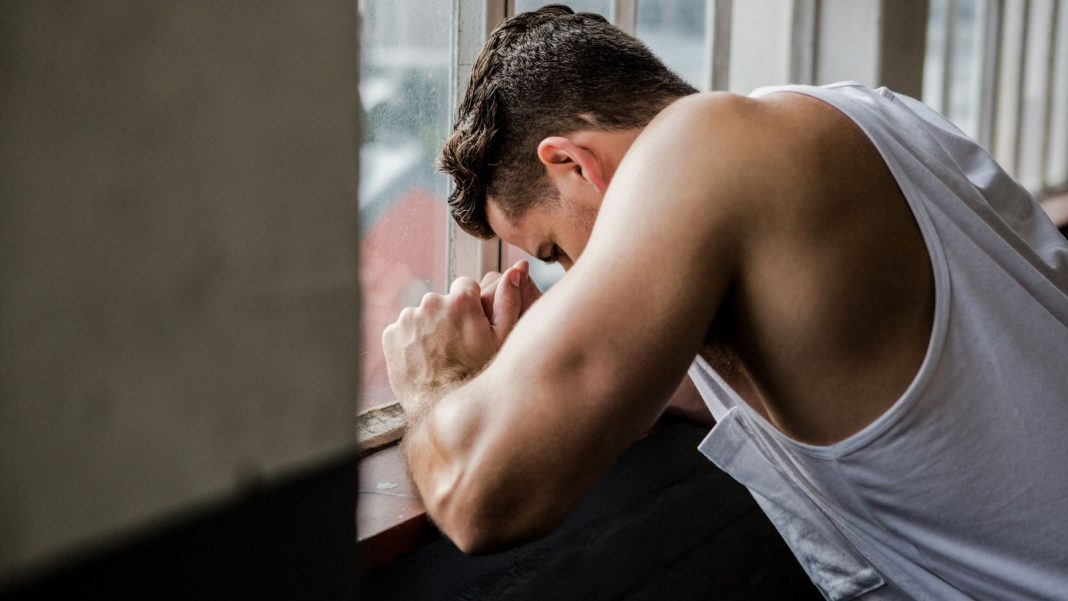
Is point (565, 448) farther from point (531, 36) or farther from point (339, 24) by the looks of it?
point (531, 36)

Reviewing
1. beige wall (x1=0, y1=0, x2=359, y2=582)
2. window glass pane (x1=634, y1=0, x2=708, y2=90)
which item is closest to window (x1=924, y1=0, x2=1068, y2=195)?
window glass pane (x1=634, y1=0, x2=708, y2=90)

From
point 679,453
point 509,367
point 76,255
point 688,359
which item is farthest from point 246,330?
point 679,453

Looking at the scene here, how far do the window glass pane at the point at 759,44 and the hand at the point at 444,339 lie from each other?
1.41 meters

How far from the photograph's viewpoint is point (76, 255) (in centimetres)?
55

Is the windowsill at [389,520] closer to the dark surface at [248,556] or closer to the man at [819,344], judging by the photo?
the man at [819,344]

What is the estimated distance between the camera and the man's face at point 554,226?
57.2 inches

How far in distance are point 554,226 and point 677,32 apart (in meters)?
1.09

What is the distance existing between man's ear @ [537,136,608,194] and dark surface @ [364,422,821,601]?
22.1 inches

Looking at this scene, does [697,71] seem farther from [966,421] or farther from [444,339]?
[966,421]

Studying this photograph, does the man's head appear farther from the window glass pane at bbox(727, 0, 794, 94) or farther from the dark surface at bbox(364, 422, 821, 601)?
the window glass pane at bbox(727, 0, 794, 94)

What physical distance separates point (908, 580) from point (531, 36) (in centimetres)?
92

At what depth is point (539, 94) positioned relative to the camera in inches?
57.4

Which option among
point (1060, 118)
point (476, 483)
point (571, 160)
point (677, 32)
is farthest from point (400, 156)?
point (1060, 118)

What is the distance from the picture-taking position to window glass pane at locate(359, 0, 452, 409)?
1.61 meters
